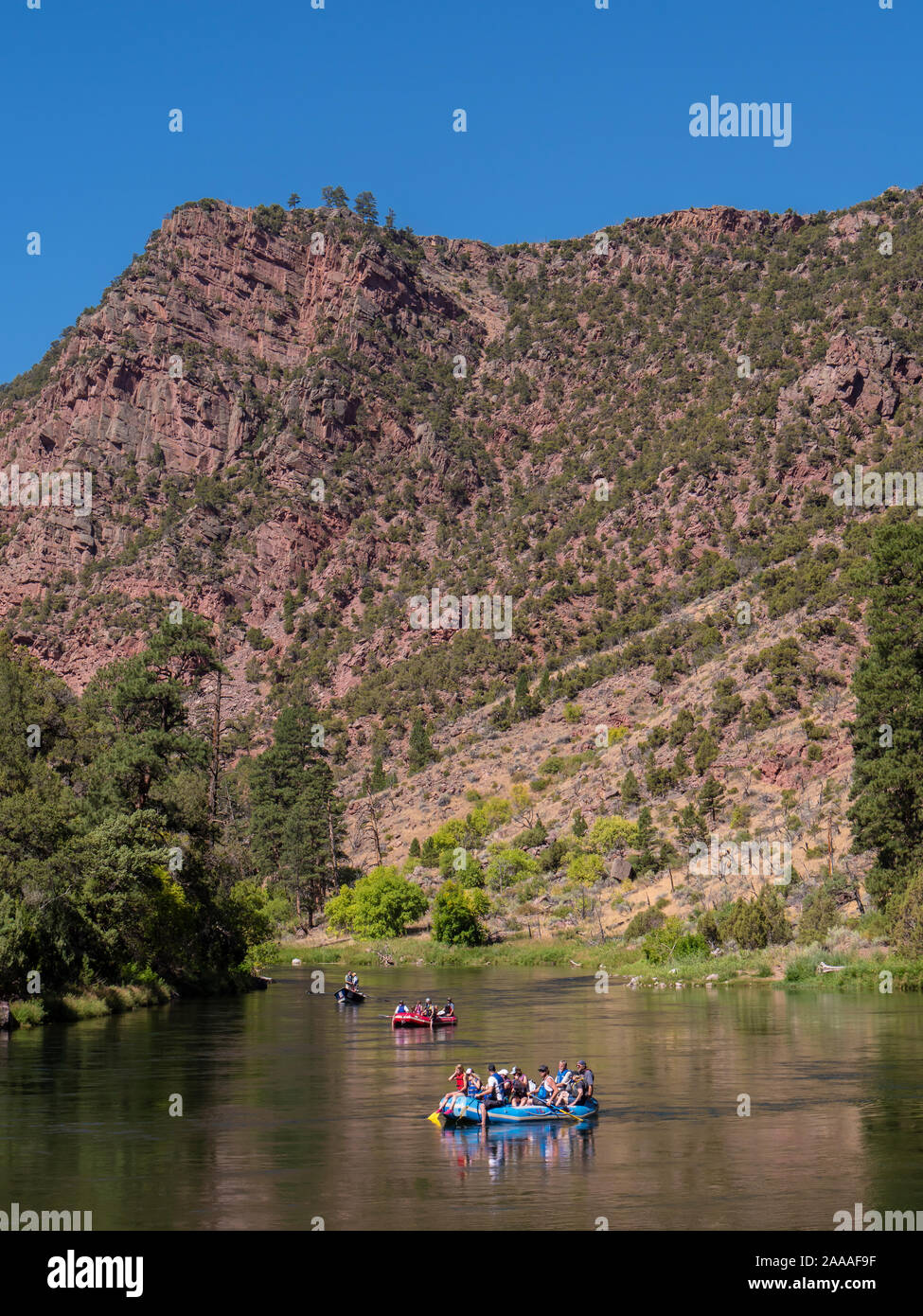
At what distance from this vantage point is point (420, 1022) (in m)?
56.6

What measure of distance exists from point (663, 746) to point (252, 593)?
3769 inches

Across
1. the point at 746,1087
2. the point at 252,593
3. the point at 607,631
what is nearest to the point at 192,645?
the point at 746,1087

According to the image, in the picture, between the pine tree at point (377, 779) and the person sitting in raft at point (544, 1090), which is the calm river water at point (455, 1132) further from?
the pine tree at point (377, 779)

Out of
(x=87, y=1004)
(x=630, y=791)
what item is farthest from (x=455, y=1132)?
(x=630, y=791)

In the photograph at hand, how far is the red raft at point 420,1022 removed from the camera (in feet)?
185

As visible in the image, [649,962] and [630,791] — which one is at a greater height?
[630,791]

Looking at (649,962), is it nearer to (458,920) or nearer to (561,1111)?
(458,920)

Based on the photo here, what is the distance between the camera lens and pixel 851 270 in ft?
584

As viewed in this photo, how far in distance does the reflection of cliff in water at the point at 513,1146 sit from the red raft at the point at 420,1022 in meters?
22.9

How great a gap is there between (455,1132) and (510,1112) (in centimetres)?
183

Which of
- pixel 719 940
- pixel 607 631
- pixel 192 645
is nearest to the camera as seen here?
pixel 192 645

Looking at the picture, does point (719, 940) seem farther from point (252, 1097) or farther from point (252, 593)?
point (252, 593)

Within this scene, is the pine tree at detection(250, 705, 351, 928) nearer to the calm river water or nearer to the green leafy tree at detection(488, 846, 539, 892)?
the green leafy tree at detection(488, 846, 539, 892)

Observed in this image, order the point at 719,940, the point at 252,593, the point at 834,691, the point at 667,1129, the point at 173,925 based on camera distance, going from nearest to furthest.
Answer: the point at 667,1129, the point at 173,925, the point at 719,940, the point at 834,691, the point at 252,593
